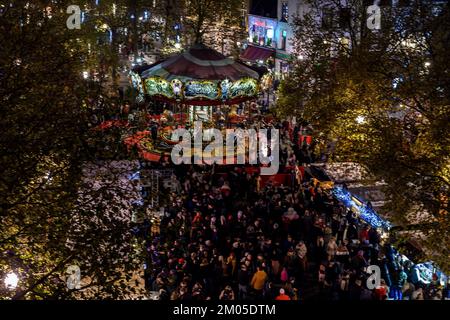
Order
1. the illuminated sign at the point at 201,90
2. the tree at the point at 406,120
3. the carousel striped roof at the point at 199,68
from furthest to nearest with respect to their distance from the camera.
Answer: the carousel striped roof at the point at 199,68 < the illuminated sign at the point at 201,90 < the tree at the point at 406,120

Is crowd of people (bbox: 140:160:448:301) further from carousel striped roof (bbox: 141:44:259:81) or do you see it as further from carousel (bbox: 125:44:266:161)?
carousel striped roof (bbox: 141:44:259:81)

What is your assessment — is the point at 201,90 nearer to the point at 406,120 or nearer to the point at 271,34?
the point at 406,120

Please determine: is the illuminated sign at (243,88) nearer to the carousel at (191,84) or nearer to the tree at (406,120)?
the carousel at (191,84)

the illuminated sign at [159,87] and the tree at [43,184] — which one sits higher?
the illuminated sign at [159,87]

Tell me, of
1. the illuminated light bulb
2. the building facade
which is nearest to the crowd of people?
the illuminated light bulb

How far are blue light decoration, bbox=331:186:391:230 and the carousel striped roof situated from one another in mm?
7778

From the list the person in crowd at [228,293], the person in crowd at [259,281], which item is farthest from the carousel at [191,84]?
the person in crowd at [228,293]

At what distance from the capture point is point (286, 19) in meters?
42.5
